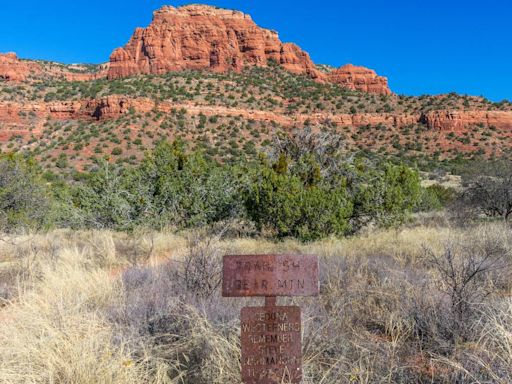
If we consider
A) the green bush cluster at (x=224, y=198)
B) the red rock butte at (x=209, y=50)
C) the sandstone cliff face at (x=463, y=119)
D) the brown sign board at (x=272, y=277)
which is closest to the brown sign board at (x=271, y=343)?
the brown sign board at (x=272, y=277)

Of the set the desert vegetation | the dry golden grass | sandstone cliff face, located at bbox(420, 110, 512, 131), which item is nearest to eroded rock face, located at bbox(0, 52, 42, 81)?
sandstone cliff face, located at bbox(420, 110, 512, 131)

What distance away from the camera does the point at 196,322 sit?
11.9 feet

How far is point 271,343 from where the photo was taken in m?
2.77

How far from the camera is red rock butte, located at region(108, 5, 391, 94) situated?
6769 cm

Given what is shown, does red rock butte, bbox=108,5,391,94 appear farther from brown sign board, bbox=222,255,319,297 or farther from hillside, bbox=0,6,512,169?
brown sign board, bbox=222,255,319,297

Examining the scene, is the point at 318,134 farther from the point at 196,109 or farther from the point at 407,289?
the point at 196,109

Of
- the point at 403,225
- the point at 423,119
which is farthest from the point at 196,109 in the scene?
the point at 403,225

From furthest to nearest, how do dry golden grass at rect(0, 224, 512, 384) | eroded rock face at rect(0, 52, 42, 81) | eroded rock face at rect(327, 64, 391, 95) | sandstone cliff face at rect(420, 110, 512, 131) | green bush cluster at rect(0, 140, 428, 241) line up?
eroded rock face at rect(327, 64, 391, 95)
eroded rock face at rect(0, 52, 42, 81)
sandstone cliff face at rect(420, 110, 512, 131)
green bush cluster at rect(0, 140, 428, 241)
dry golden grass at rect(0, 224, 512, 384)

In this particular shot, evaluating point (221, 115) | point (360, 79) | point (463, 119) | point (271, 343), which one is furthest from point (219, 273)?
point (360, 79)

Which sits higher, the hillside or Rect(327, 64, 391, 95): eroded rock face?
Rect(327, 64, 391, 95): eroded rock face

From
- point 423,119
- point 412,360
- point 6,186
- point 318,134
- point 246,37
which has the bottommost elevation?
point 412,360

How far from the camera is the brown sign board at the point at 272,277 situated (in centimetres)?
274

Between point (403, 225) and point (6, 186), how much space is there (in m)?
10.6

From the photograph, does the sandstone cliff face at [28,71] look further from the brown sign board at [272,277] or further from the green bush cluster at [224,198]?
the brown sign board at [272,277]
